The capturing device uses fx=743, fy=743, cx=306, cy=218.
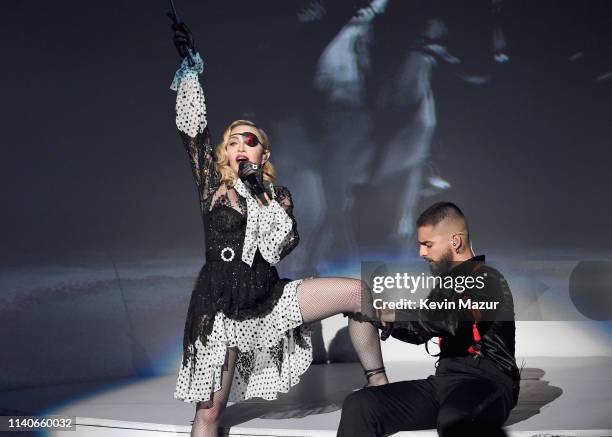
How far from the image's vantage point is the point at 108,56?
4312 mm

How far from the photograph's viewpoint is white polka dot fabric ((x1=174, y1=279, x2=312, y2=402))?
2520 mm

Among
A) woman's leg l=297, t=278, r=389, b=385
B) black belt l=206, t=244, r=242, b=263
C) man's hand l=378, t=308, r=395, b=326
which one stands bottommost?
man's hand l=378, t=308, r=395, b=326

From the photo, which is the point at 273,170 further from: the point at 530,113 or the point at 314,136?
the point at 530,113

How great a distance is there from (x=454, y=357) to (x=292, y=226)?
0.78 m

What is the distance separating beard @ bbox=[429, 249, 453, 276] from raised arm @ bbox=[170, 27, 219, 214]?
2.81 feet

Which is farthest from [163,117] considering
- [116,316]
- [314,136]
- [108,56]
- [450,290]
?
[450,290]

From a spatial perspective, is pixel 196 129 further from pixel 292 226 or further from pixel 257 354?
pixel 257 354

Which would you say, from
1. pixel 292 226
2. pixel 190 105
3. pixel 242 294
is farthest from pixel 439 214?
pixel 190 105

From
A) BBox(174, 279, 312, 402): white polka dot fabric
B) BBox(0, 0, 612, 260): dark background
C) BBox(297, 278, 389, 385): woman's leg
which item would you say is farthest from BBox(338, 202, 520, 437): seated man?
BBox(0, 0, 612, 260): dark background

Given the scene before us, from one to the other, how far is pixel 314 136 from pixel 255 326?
2.04m

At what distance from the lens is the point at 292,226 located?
2732mm

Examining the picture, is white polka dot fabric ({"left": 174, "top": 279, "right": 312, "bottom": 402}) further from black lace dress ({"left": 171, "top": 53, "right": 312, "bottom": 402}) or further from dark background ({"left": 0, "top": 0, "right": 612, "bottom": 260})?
dark background ({"left": 0, "top": 0, "right": 612, "bottom": 260})

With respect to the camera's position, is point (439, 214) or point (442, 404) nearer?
point (442, 404)

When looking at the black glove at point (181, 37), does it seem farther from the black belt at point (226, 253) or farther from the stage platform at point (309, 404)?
the stage platform at point (309, 404)
